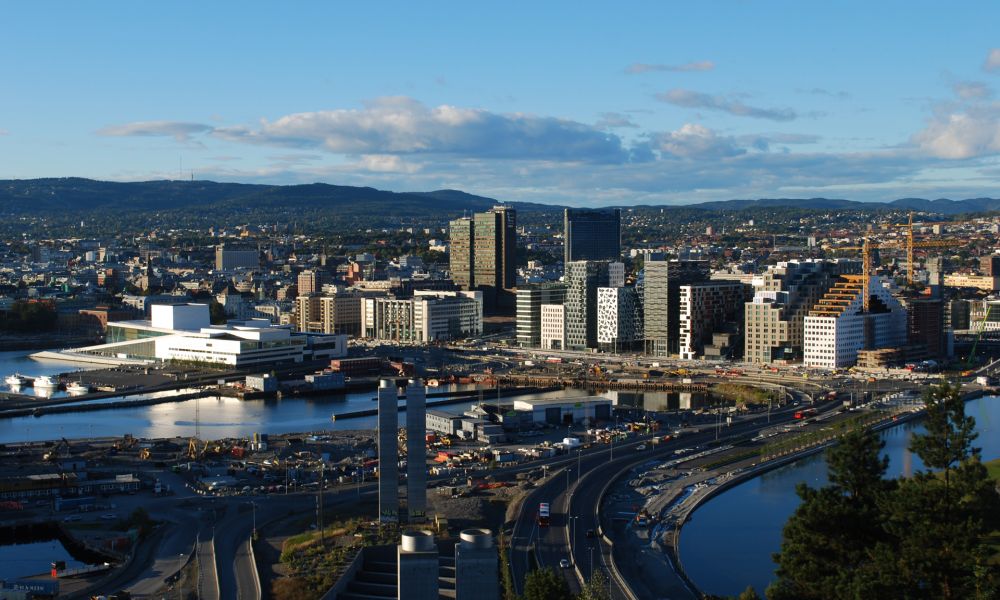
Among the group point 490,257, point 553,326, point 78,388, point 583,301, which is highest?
point 490,257

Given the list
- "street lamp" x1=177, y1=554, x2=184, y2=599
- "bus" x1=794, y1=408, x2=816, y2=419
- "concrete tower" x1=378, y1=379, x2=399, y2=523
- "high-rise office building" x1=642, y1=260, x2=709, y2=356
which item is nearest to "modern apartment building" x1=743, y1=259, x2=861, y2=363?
"high-rise office building" x1=642, y1=260, x2=709, y2=356

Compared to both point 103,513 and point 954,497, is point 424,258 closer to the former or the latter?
point 103,513

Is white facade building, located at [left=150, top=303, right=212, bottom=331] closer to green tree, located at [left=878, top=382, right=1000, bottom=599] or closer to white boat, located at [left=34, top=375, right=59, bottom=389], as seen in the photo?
white boat, located at [left=34, top=375, right=59, bottom=389]

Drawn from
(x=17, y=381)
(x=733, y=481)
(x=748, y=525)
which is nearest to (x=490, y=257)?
(x=17, y=381)

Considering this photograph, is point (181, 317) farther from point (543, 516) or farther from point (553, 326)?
point (543, 516)

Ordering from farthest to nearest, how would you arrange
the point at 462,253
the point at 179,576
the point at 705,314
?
the point at 462,253, the point at 705,314, the point at 179,576
